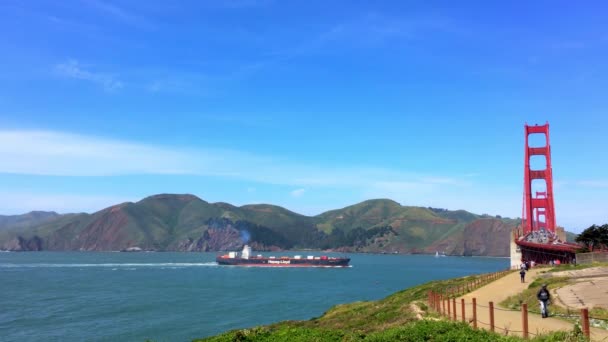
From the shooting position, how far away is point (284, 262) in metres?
151

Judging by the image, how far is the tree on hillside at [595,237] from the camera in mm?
48975

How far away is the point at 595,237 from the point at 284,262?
109 meters

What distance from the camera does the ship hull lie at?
476 ft

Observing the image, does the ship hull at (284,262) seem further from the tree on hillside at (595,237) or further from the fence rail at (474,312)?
the fence rail at (474,312)

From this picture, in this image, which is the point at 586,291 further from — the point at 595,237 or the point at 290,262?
the point at 290,262

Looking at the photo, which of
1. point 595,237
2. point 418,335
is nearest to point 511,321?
point 418,335

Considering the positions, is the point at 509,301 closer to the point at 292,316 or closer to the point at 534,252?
the point at 292,316

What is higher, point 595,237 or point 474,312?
point 595,237

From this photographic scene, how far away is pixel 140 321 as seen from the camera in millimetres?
49719

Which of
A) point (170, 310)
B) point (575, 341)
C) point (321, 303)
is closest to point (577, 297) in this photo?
point (575, 341)

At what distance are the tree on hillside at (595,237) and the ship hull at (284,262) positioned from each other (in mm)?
96772

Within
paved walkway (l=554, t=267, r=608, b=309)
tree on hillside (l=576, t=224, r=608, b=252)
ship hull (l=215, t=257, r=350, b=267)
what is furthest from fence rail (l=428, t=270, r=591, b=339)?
ship hull (l=215, t=257, r=350, b=267)

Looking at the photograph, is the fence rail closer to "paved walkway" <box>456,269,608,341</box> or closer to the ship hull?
"paved walkway" <box>456,269,608,341</box>

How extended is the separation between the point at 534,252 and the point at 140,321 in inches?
1898
